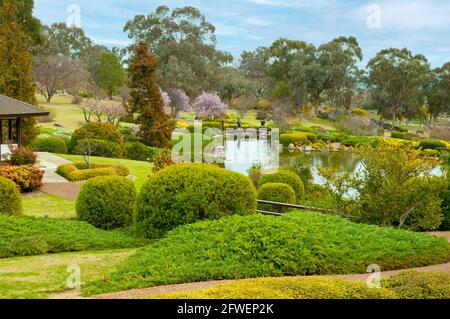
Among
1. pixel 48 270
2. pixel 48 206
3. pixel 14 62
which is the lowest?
pixel 48 206

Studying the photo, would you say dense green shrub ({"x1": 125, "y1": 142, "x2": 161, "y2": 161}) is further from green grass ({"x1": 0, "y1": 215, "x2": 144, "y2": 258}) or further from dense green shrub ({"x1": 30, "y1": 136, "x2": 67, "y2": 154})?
green grass ({"x1": 0, "y1": 215, "x2": 144, "y2": 258})

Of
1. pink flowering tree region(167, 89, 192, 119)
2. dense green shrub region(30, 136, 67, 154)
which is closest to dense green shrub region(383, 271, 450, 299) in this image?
dense green shrub region(30, 136, 67, 154)

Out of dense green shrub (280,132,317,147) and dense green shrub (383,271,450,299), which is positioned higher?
dense green shrub (280,132,317,147)

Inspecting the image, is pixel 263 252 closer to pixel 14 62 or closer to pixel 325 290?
pixel 325 290

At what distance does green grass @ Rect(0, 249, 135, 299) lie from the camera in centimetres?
729

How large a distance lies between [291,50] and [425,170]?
64329 mm

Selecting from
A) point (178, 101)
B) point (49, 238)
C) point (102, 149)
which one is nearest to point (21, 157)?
point (102, 149)

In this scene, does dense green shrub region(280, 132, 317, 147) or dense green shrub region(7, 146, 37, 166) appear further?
dense green shrub region(280, 132, 317, 147)

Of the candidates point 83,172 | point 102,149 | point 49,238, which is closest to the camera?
point 49,238

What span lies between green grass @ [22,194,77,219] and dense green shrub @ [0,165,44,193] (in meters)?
0.62

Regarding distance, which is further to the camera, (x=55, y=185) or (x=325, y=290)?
(x=55, y=185)

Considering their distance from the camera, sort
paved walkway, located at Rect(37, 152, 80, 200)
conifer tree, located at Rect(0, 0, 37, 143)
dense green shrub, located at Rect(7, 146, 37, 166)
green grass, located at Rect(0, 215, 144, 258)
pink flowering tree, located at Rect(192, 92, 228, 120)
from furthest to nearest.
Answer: pink flowering tree, located at Rect(192, 92, 228, 120)
conifer tree, located at Rect(0, 0, 37, 143)
dense green shrub, located at Rect(7, 146, 37, 166)
paved walkway, located at Rect(37, 152, 80, 200)
green grass, located at Rect(0, 215, 144, 258)

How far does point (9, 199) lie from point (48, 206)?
2896 millimetres

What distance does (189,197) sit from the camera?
423 inches
